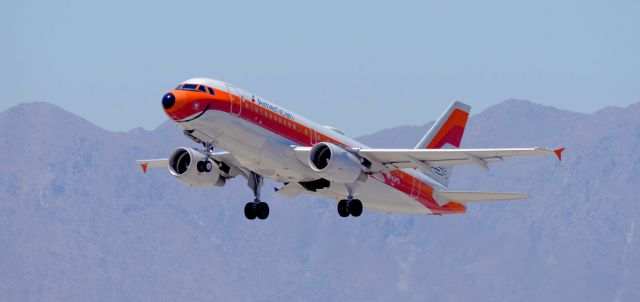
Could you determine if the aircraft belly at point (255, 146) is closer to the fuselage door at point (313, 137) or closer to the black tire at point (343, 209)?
the fuselage door at point (313, 137)

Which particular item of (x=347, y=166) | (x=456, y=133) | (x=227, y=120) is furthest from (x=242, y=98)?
(x=456, y=133)

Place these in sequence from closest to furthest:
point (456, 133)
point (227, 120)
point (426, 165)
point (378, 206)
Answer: point (227, 120) → point (426, 165) → point (378, 206) → point (456, 133)

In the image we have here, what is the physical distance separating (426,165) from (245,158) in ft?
28.9

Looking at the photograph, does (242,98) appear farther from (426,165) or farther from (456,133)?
(456,133)

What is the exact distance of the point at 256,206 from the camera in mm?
66062

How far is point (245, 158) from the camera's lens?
6197 centimetres

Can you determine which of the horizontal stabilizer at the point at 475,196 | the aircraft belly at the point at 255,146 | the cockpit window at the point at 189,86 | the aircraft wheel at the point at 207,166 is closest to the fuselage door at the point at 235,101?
the aircraft belly at the point at 255,146

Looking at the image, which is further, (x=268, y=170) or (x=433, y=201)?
(x=433, y=201)

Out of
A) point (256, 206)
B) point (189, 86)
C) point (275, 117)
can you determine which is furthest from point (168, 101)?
point (256, 206)

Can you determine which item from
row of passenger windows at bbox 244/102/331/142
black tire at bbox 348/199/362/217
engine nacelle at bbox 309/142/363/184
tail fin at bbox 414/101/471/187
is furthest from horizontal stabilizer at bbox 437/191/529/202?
row of passenger windows at bbox 244/102/331/142

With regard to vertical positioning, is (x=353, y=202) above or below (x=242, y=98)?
below

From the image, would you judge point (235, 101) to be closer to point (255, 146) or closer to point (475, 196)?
point (255, 146)

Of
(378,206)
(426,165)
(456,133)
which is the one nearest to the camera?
(426,165)

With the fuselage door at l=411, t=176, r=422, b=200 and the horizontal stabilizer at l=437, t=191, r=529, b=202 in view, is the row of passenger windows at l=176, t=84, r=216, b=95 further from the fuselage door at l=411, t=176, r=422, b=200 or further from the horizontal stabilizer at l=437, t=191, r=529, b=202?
the horizontal stabilizer at l=437, t=191, r=529, b=202
